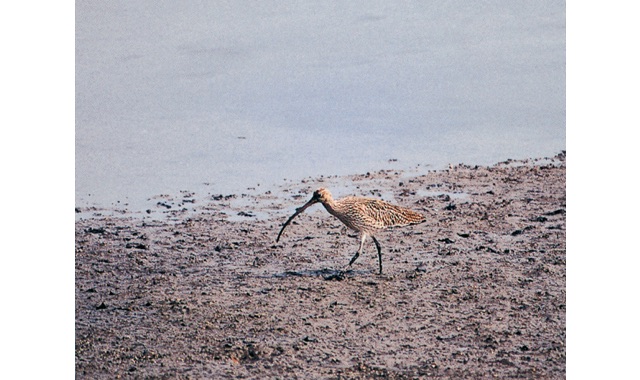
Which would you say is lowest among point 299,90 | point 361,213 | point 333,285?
point 333,285

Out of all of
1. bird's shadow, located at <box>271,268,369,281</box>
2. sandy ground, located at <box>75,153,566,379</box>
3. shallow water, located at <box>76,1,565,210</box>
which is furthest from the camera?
shallow water, located at <box>76,1,565,210</box>

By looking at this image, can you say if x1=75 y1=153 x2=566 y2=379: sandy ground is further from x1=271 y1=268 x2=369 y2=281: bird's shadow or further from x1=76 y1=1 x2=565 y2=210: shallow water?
x1=76 y1=1 x2=565 y2=210: shallow water

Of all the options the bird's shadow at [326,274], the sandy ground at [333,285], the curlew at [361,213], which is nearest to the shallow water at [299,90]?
the sandy ground at [333,285]

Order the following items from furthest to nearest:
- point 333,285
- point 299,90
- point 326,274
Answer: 1. point 299,90
2. point 326,274
3. point 333,285

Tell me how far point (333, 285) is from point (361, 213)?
47 centimetres

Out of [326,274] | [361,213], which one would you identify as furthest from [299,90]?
[326,274]

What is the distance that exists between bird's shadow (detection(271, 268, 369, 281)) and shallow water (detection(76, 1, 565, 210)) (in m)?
0.70

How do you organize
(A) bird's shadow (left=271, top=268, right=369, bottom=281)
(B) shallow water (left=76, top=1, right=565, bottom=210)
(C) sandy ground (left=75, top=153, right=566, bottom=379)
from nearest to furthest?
(C) sandy ground (left=75, top=153, right=566, bottom=379) → (A) bird's shadow (left=271, top=268, right=369, bottom=281) → (B) shallow water (left=76, top=1, right=565, bottom=210)

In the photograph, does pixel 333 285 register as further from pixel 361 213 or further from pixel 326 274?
pixel 361 213

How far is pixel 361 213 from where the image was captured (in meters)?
5.79

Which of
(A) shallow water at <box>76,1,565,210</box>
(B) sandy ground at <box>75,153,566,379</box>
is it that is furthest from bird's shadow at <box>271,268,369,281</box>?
(A) shallow water at <box>76,1,565,210</box>

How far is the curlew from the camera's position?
579 cm

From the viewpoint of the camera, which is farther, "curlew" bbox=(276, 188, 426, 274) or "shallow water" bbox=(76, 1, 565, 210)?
"shallow water" bbox=(76, 1, 565, 210)
